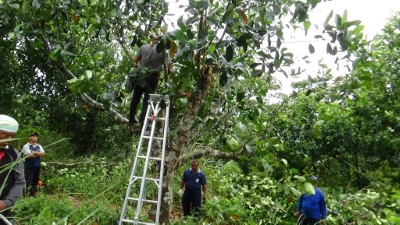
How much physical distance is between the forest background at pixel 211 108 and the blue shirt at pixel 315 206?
0.51m

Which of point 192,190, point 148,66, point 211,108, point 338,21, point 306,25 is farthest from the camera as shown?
point 192,190

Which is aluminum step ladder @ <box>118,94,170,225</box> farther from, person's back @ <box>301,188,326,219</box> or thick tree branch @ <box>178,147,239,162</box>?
person's back @ <box>301,188,326,219</box>

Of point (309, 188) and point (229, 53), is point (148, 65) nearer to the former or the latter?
point (229, 53)

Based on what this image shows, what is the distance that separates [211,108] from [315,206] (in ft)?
6.61

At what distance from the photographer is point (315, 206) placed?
5695 mm

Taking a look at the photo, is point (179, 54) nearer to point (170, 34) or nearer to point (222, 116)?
point (170, 34)

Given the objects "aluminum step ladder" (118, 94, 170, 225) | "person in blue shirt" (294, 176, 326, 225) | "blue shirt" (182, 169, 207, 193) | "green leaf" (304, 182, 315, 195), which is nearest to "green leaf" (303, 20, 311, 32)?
"green leaf" (304, 182, 315, 195)

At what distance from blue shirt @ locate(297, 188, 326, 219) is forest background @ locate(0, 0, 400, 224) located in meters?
0.51

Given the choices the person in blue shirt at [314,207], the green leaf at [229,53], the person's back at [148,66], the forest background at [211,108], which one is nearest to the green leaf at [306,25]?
the forest background at [211,108]

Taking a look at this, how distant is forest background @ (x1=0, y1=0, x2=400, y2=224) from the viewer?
3.40 m

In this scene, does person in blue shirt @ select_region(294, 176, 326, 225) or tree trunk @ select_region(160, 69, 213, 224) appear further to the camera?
person in blue shirt @ select_region(294, 176, 326, 225)

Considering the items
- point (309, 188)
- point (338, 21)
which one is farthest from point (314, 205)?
point (338, 21)

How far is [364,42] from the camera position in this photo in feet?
11.5

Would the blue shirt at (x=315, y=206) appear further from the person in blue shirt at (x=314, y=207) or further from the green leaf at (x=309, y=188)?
the green leaf at (x=309, y=188)
